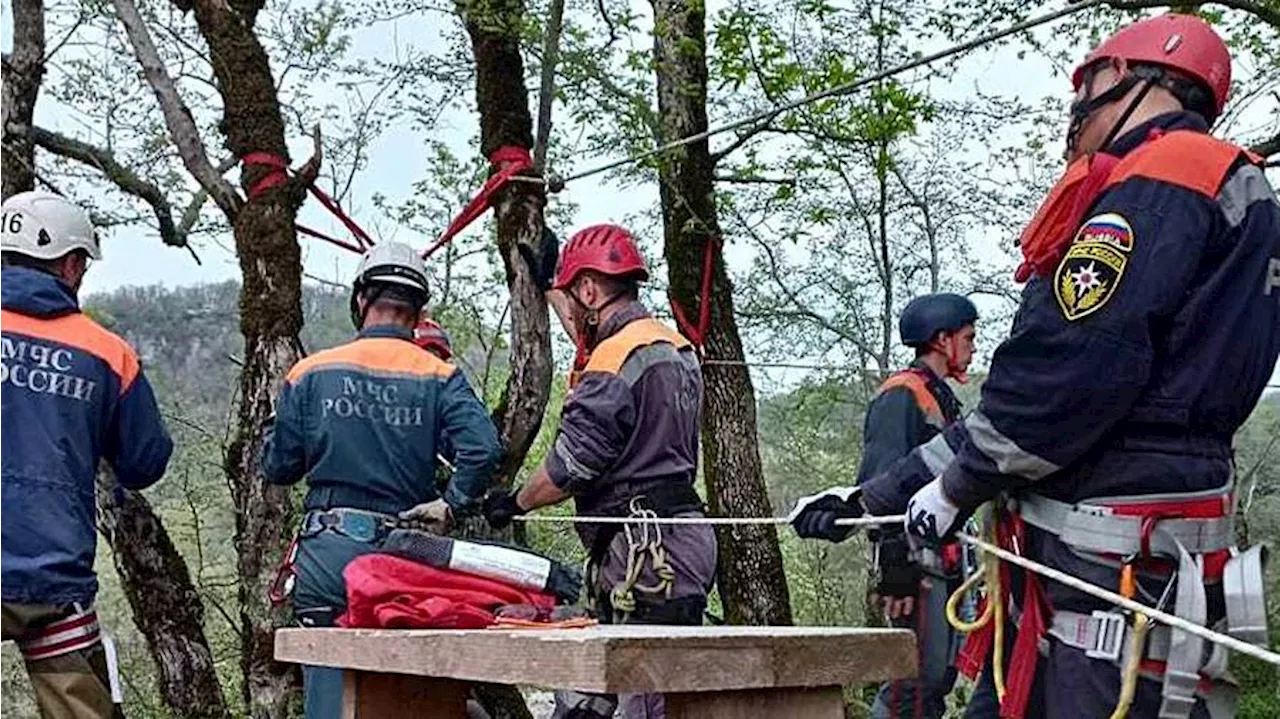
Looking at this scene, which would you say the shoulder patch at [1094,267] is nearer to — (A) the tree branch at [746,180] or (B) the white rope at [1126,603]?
(B) the white rope at [1126,603]

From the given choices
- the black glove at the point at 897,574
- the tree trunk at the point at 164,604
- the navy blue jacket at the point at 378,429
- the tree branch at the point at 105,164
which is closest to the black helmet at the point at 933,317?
the black glove at the point at 897,574

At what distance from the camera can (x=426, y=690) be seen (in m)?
4.58

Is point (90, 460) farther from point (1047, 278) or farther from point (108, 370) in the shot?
point (1047, 278)

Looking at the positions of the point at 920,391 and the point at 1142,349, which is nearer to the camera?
the point at 1142,349

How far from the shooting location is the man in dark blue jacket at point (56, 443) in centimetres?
471

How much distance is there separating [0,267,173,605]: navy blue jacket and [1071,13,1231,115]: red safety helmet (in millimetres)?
3389

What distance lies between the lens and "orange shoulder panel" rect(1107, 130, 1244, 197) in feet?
9.75

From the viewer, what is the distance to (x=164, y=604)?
7781 millimetres

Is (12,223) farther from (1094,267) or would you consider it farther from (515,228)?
(1094,267)

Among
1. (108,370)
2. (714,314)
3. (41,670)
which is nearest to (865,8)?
(714,314)

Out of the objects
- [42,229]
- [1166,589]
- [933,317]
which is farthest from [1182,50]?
[42,229]

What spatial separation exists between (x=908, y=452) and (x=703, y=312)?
251cm

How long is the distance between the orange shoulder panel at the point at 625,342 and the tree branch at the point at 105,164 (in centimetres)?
405

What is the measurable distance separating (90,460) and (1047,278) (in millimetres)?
3300
